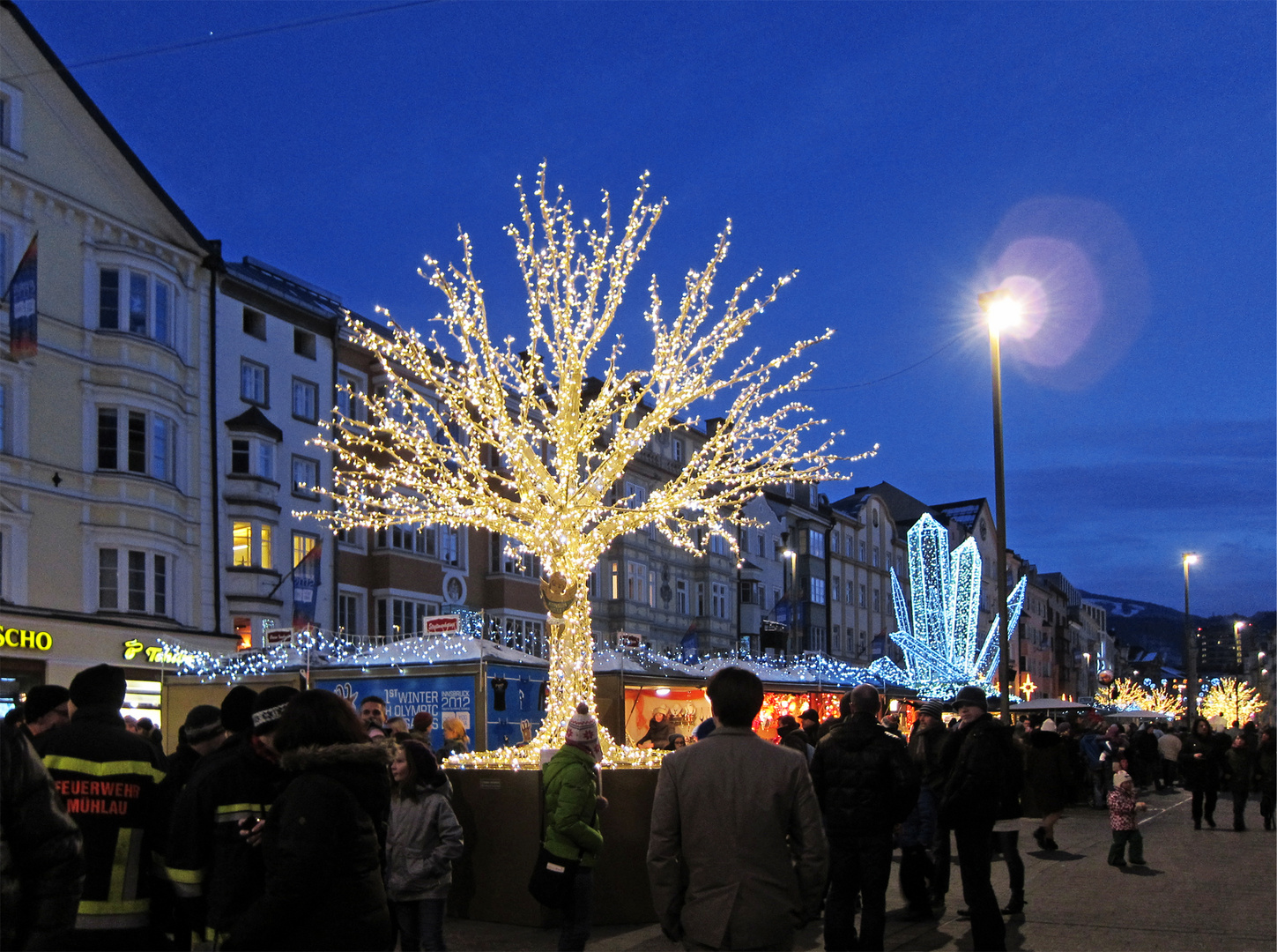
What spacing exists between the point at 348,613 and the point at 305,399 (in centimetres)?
585

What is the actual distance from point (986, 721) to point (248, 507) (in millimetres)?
25548

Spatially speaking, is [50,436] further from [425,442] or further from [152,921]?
[152,921]

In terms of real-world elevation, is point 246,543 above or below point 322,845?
above

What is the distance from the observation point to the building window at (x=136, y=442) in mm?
28641

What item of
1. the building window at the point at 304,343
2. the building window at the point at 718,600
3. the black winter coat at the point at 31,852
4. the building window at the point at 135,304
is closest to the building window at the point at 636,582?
the building window at the point at 718,600

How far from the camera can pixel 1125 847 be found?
15.2 meters

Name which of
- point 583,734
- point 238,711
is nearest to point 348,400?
point 583,734

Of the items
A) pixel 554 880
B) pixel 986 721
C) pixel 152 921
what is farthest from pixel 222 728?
pixel 986 721

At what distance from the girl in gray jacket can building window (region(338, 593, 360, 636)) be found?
91.3 feet

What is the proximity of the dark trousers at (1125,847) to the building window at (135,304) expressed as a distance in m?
22.6

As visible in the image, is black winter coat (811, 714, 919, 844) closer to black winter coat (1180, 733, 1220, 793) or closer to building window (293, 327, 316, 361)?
black winter coat (1180, 733, 1220, 793)

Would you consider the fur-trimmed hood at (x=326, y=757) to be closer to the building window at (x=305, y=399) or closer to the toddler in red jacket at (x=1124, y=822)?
the toddler in red jacket at (x=1124, y=822)

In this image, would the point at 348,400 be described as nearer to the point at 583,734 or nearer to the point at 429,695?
the point at 429,695

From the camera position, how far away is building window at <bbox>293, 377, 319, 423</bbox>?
34.9m
